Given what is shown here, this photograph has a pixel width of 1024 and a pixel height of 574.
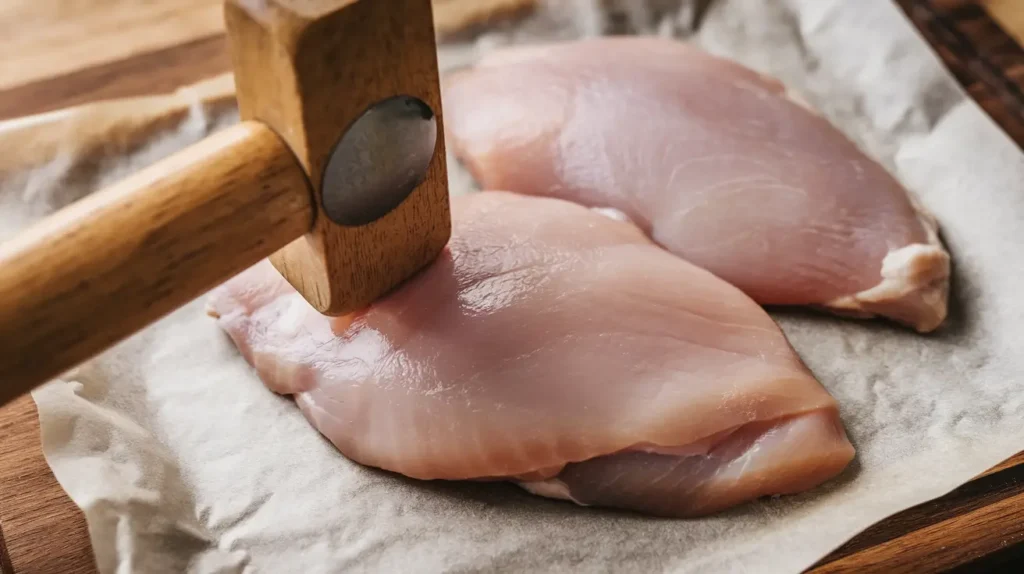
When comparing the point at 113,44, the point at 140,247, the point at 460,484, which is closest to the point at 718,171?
the point at 460,484

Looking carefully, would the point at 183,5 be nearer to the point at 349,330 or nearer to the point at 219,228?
the point at 349,330

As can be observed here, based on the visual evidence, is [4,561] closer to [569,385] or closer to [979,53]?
[569,385]

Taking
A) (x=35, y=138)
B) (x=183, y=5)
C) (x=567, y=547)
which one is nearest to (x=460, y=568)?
(x=567, y=547)

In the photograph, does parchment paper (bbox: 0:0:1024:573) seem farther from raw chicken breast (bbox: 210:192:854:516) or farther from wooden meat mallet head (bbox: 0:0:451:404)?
wooden meat mallet head (bbox: 0:0:451:404)

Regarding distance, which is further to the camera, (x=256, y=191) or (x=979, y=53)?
(x=979, y=53)

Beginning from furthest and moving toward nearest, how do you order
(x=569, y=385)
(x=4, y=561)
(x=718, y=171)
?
(x=718, y=171) < (x=569, y=385) < (x=4, y=561)

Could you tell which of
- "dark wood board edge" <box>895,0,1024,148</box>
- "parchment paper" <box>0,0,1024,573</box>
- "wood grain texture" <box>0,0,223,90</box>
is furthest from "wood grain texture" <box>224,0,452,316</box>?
"dark wood board edge" <box>895,0,1024,148</box>
